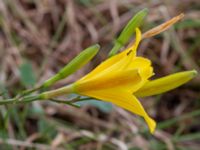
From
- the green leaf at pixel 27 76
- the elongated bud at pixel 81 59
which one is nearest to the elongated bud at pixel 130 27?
the elongated bud at pixel 81 59

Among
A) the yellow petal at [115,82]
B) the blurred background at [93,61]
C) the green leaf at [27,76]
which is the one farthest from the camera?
the blurred background at [93,61]

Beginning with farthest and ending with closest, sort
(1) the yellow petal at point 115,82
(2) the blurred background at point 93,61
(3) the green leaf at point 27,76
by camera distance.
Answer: (2) the blurred background at point 93,61
(3) the green leaf at point 27,76
(1) the yellow petal at point 115,82

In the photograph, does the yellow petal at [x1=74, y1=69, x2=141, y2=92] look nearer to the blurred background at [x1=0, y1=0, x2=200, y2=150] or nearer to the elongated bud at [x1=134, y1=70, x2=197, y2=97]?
the elongated bud at [x1=134, y1=70, x2=197, y2=97]

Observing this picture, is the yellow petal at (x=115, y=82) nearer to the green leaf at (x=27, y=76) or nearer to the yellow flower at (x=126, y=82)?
the yellow flower at (x=126, y=82)

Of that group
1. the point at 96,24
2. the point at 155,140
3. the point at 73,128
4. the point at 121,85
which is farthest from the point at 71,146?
the point at 121,85

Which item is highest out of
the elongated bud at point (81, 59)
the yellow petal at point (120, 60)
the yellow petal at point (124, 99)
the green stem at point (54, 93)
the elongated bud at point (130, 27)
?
the elongated bud at point (130, 27)

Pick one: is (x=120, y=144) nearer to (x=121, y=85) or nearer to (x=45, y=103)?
(x=45, y=103)

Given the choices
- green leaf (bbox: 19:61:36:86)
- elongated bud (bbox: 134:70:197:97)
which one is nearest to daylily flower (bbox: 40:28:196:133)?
elongated bud (bbox: 134:70:197:97)
